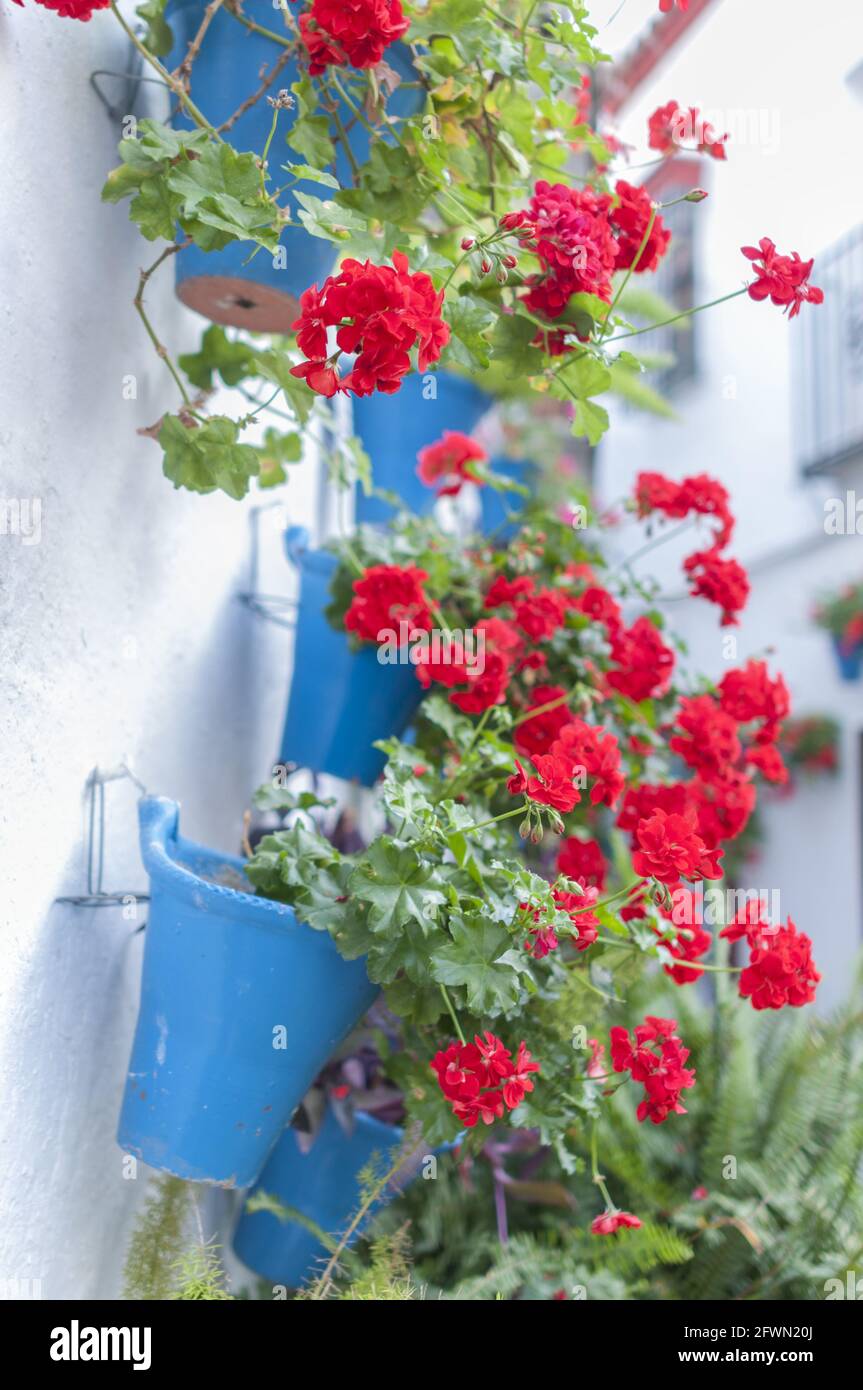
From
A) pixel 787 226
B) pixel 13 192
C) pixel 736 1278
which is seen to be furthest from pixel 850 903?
pixel 13 192

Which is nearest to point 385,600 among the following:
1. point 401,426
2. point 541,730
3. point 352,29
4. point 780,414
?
point 541,730

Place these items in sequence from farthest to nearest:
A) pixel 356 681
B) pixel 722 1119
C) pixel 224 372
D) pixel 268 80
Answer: pixel 722 1119, pixel 356 681, pixel 224 372, pixel 268 80

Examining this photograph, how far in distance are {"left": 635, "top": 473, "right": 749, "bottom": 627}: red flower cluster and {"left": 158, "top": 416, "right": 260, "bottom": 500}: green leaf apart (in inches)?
26.0

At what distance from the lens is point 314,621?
5.58 ft

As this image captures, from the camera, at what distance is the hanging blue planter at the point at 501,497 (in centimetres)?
307

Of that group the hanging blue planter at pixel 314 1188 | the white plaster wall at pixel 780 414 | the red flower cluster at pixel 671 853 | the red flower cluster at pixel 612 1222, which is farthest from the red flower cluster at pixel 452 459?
the white plaster wall at pixel 780 414

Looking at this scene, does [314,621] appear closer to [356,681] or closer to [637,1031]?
[356,681]

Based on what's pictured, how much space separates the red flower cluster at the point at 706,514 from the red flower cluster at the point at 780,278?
416 mm

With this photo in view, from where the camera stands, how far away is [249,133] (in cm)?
118

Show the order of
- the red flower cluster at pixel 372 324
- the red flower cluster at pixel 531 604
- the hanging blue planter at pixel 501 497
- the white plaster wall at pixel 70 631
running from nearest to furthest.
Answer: the red flower cluster at pixel 372 324, the white plaster wall at pixel 70 631, the red flower cluster at pixel 531 604, the hanging blue planter at pixel 501 497

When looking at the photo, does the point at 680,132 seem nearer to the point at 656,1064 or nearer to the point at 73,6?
the point at 73,6

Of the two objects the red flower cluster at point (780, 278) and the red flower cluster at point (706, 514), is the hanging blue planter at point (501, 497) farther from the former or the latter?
the red flower cluster at point (780, 278)

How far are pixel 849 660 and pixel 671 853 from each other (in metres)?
3.81

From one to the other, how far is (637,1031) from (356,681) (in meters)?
0.69
